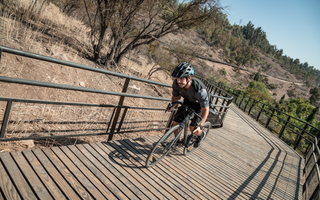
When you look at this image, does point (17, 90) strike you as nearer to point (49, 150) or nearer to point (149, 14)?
point (49, 150)

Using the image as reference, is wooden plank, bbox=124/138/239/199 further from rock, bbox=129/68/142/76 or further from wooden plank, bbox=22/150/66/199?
rock, bbox=129/68/142/76

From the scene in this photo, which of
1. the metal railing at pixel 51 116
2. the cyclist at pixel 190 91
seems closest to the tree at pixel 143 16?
the metal railing at pixel 51 116

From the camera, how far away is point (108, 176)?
8.93 feet

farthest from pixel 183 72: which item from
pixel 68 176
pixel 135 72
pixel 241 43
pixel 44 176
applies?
pixel 241 43

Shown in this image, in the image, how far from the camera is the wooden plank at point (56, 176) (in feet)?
7.25

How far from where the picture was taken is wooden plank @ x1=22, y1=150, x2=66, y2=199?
2.14 metres

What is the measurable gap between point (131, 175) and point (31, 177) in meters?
1.27

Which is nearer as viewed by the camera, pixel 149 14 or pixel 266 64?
pixel 149 14

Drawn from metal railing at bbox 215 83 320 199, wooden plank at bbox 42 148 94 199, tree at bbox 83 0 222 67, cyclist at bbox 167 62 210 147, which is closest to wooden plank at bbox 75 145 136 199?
wooden plank at bbox 42 148 94 199

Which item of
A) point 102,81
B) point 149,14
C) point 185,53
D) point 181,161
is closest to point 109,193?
point 181,161

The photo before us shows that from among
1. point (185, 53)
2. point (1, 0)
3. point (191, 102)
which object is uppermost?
point (185, 53)

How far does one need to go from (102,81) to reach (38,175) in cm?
740

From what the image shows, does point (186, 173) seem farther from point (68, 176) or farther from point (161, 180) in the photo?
point (68, 176)

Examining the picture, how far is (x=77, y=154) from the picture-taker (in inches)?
116
